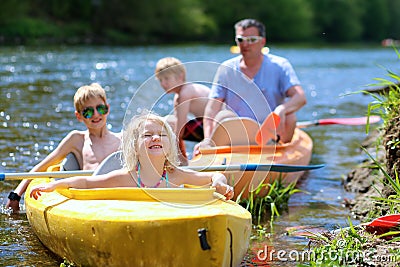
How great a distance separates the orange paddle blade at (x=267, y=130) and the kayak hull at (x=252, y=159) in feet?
0.26

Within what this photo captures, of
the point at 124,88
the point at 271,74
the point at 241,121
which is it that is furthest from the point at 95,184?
the point at 124,88

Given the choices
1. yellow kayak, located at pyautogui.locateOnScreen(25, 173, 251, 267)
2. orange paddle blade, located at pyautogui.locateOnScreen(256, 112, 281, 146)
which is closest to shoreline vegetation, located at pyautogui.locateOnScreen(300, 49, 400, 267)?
yellow kayak, located at pyautogui.locateOnScreen(25, 173, 251, 267)

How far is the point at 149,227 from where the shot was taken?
3633 mm

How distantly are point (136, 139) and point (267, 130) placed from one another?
256 cm

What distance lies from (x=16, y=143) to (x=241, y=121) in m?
3.40

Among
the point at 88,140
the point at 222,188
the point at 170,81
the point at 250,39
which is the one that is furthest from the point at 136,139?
the point at 250,39

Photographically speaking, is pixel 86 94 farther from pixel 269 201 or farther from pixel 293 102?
pixel 293 102

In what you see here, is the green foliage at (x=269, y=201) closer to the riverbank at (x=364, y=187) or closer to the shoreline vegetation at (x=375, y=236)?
the riverbank at (x=364, y=187)

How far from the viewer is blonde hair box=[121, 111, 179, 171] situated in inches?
160

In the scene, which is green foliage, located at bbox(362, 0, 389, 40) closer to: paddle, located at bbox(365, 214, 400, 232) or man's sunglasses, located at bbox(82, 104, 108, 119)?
man's sunglasses, located at bbox(82, 104, 108, 119)

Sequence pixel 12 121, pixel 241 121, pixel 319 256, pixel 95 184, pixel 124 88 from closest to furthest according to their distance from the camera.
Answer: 1. pixel 319 256
2. pixel 95 184
3. pixel 241 121
4. pixel 12 121
5. pixel 124 88

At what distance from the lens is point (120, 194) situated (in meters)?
4.02

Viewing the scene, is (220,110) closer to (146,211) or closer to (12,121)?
(146,211)

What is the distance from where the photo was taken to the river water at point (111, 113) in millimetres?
5211
